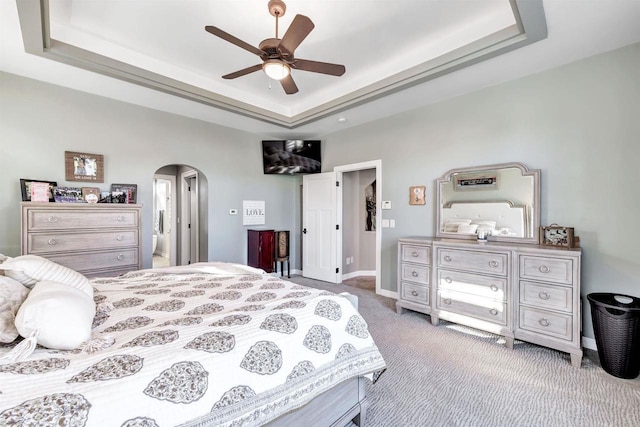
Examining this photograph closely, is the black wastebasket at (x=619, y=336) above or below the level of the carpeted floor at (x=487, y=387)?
above

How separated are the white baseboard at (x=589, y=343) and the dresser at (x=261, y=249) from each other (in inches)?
161

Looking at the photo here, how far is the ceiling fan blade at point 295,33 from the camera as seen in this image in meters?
1.84

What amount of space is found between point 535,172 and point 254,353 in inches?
124

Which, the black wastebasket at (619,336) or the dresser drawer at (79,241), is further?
the dresser drawer at (79,241)

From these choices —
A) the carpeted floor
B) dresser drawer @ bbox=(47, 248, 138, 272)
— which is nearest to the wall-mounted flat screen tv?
dresser drawer @ bbox=(47, 248, 138, 272)

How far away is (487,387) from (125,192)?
14.2ft

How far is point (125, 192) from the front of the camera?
3.57 m

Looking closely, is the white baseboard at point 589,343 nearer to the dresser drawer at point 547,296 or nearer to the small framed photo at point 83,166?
the dresser drawer at point 547,296

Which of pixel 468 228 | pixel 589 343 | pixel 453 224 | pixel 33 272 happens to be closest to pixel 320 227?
pixel 453 224

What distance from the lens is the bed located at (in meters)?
0.80

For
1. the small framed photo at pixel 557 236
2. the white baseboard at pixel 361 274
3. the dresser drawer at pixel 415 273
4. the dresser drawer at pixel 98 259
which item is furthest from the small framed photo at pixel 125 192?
the small framed photo at pixel 557 236

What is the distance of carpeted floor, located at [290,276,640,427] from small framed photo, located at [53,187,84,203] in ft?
12.0

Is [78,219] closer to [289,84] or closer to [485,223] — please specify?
[289,84]

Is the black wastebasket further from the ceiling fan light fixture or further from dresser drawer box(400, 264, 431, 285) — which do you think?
the ceiling fan light fixture
